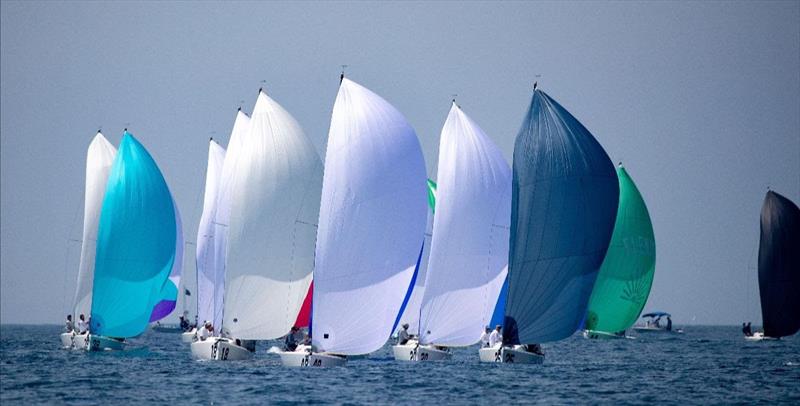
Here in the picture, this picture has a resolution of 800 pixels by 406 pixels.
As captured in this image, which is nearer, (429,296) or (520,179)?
(520,179)

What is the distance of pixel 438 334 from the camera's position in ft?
167

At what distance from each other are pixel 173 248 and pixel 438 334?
1408 centimetres

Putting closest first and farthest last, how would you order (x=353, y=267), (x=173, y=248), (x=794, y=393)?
1. (x=794, y=393)
2. (x=353, y=267)
3. (x=173, y=248)

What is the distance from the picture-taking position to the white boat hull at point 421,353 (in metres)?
50.9

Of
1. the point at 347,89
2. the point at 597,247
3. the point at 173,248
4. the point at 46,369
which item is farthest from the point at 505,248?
the point at 46,369

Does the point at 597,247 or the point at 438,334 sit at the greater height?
the point at 597,247

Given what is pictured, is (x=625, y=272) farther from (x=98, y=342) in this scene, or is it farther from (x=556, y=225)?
(x=98, y=342)

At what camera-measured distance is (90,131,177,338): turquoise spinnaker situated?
177 ft

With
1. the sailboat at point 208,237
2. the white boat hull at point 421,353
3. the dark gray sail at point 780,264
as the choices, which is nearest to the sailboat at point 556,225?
the white boat hull at point 421,353

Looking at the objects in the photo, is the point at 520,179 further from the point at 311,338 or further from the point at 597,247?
the point at 311,338

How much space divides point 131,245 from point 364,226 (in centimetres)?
1570

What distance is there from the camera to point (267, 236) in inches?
1841

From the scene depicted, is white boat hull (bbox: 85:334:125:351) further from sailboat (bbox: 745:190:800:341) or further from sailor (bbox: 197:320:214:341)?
sailboat (bbox: 745:190:800:341)

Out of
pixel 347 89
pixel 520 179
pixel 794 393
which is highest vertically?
pixel 347 89
